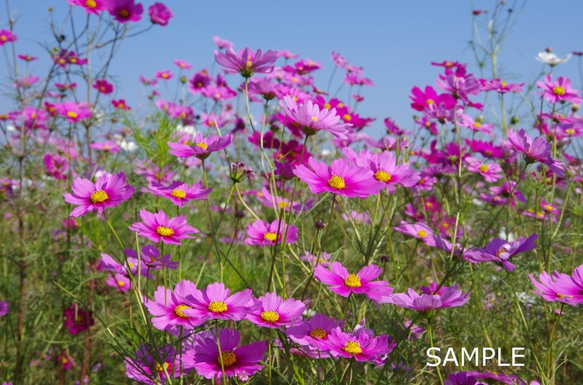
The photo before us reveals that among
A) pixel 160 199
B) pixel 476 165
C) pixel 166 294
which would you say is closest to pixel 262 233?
pixel 166 294

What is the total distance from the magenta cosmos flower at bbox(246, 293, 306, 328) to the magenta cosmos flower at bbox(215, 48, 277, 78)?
0.44m

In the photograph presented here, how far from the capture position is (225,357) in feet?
2.83

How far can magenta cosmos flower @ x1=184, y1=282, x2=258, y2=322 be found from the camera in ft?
2.57

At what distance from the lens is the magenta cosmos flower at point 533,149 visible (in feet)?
3.59

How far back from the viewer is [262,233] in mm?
1175

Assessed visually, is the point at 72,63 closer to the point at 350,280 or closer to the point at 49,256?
the point at 49,256

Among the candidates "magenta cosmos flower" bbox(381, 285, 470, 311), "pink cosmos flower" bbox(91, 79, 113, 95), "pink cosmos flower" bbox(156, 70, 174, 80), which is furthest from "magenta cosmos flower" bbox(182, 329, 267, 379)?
"pink cosmos flower" bbox(156, 70, 174, 80)

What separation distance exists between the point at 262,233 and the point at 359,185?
0.34 metres

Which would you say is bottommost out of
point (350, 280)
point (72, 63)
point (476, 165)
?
point (350, 280)

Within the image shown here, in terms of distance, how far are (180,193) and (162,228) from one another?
75 mm

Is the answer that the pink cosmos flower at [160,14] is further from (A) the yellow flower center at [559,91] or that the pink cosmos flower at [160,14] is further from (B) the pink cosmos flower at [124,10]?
(A) the yellow flower center at [559,91]

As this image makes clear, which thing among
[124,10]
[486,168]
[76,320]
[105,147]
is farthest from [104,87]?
[486,168]

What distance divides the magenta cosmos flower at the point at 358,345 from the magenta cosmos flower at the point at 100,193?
1.28 ft

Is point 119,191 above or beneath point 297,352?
above
